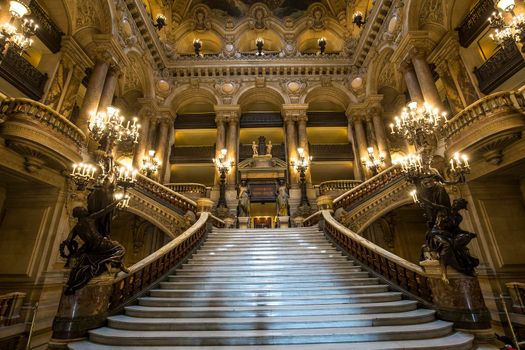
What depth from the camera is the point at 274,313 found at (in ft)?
13.1

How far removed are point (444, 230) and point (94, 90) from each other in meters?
12.3

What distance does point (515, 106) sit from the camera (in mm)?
6020

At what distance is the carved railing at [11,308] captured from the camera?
5824 millimetres

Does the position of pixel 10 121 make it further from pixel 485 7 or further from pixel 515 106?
pixel 485 7

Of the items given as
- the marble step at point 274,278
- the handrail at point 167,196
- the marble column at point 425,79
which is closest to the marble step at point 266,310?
Answer: the marble step at point 274,278

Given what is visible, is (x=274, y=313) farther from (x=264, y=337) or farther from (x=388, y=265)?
(x=388, y=265)

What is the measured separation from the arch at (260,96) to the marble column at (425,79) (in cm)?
767

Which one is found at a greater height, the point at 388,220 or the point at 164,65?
the point at 164,65

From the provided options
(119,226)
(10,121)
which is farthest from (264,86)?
(10,121)

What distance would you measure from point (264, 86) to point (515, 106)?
516 inches

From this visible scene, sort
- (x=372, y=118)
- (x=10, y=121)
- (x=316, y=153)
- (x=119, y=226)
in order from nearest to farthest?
1. (x=10, y=121)
2. (x=119, y=226)
3. (x=372, y=118)
4. (x=316, y=153)

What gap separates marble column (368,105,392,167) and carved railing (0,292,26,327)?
50.8 feet

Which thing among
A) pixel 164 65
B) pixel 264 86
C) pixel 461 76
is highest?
pixel 164 65

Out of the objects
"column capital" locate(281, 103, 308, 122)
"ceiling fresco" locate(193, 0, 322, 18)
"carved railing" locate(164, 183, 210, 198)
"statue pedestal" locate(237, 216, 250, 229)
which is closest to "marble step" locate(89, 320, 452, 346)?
"statue pedestal" locate(237, 216, 250, 229)
